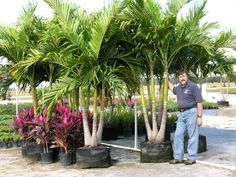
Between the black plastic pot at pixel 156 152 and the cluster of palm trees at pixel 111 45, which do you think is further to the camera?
the black plastic pot at pixel 156 152

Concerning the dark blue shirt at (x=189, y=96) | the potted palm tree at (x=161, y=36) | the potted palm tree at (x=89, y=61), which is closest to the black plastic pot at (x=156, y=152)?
the potted palm tree at (x=161, y=36)

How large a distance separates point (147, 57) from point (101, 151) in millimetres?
1993

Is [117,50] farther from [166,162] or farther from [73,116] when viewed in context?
[166,162]

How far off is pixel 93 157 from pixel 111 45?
2067mm

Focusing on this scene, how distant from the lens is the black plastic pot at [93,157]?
716 centimetres

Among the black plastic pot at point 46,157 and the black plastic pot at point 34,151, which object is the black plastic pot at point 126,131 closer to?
the black plastic pot at point 34,151

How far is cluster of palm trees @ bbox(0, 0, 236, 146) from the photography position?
690 centimetres

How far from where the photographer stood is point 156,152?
7449 mm

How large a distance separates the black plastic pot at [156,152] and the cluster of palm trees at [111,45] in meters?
0.23

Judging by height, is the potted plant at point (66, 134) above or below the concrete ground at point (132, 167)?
above

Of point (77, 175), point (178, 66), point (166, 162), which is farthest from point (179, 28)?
point (77, 175)

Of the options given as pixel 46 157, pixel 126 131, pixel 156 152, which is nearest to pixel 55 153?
pixel 46 157

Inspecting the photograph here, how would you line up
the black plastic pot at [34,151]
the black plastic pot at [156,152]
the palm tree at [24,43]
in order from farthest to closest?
the black plastic pot at [34,151] < the palm tree at [24,43] < the black plastic pot at [156,152]

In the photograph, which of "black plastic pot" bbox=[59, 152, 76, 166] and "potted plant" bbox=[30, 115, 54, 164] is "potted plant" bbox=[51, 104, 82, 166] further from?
"potted plant" bbox=[30, 115, 54, 164]
